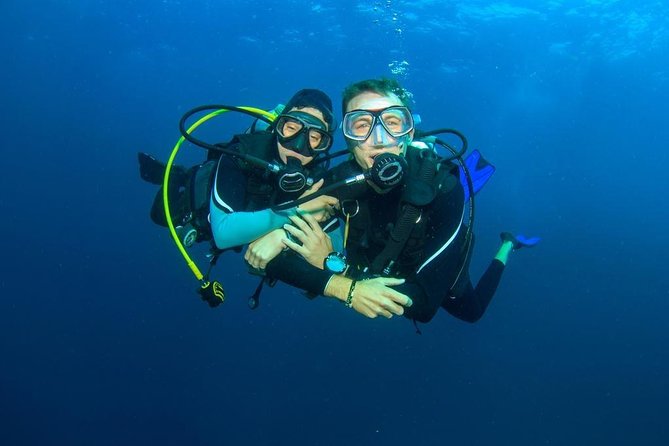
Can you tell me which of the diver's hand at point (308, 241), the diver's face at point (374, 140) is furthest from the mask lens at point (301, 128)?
the diver's hand at point (308, 241)

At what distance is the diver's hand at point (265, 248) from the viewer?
3709 millimetres

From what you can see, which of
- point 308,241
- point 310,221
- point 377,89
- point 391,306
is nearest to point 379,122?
point 377,89

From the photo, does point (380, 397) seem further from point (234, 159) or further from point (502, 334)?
point (234, 159)

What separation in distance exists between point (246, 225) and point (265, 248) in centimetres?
26

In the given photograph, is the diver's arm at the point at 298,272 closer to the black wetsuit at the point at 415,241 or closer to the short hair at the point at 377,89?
the black wetsuit at the point at 415,241

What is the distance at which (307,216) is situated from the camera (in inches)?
151

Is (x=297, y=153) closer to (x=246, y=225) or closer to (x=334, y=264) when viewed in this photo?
(x=246, y=225)

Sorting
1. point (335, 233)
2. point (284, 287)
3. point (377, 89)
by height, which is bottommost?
point (284, 287)

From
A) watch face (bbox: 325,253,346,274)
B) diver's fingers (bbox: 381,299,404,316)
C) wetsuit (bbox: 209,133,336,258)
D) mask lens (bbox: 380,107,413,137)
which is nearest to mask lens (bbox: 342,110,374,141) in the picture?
mask lens (bbox: 380,107,413,137)

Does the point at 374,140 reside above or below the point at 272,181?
above

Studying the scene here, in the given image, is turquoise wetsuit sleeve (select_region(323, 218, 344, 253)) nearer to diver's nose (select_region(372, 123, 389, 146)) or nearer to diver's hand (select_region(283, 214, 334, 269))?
diver's hand (select_region(283, 214, 334, 269))

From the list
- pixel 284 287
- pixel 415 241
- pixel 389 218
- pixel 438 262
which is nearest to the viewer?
pixel 438 262

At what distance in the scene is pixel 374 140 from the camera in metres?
3.88

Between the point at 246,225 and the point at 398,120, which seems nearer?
the point at 246,225
